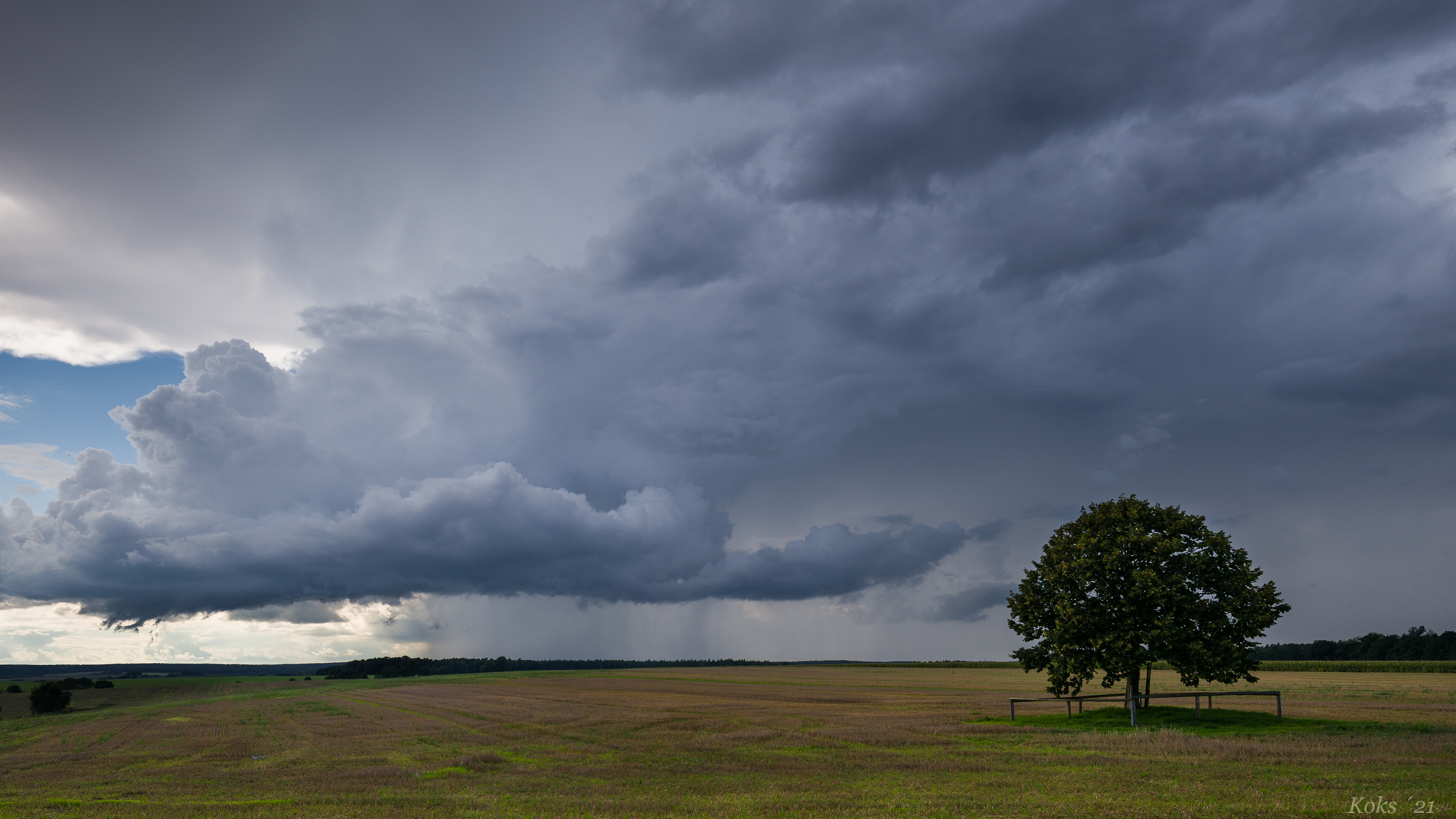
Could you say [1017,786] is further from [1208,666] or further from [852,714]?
[852,714]

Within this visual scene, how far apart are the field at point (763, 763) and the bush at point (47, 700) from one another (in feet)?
181

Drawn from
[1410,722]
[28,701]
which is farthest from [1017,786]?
[28,701]

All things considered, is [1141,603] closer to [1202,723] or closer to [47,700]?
[1202,723]

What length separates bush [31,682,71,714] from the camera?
107375 mm

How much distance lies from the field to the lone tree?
11.1 ft

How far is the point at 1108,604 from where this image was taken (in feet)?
155

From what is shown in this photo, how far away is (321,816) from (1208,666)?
46083mm

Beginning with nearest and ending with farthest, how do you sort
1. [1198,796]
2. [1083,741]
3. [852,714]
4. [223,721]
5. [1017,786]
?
1. [1198,796]
2. [1017,786]
3. [1083,741]
4. [852,714]
5. [223,721]
